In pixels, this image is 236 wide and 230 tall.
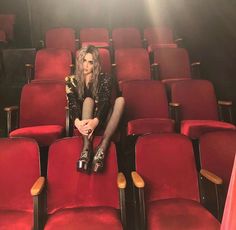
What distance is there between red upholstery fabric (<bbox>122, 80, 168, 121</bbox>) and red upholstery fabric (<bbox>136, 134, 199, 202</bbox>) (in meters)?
0.50

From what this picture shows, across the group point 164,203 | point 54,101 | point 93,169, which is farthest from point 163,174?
point 54,101

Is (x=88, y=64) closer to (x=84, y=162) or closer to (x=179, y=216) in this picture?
(x=84, y=162)

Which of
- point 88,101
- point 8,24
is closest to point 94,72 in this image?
point 88,101

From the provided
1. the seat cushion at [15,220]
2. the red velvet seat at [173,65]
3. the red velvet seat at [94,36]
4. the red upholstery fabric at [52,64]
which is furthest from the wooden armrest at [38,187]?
the red velvet seat at [94,36]

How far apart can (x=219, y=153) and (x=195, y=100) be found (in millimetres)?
554

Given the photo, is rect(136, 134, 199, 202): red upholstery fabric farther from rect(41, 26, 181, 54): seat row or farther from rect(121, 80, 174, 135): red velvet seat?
rect(41, 26, 181, 54): seat row

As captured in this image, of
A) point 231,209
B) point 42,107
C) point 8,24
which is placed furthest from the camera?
point 8,24

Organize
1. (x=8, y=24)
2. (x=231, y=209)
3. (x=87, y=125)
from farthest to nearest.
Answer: (x=8, y=24)
(x=87, y=125)
(x=231, y=209)

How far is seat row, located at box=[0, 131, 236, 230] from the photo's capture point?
3.54ft

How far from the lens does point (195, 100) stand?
1735mm

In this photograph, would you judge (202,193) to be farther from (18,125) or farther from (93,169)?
(18,125)

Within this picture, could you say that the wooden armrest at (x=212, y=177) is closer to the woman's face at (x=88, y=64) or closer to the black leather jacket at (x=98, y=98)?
the black leather jacket at (x=98, y=98)

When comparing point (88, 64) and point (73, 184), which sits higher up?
point (88, 64)

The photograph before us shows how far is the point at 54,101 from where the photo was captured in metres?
1.67
